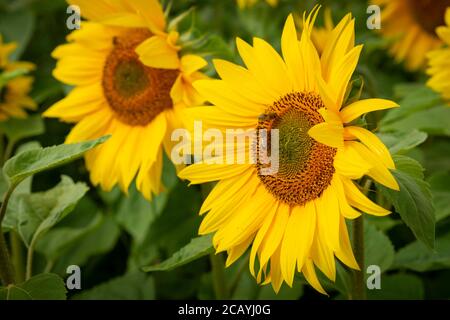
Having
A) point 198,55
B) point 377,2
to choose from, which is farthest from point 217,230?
point 377,2

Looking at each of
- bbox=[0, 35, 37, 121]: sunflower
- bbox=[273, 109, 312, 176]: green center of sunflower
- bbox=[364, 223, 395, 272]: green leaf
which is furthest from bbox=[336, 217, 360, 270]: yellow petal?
bbox=[0, 35, 37, 121]: sunflower

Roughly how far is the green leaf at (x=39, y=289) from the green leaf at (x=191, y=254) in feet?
0.40

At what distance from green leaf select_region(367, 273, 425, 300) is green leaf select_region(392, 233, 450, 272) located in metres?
0.04

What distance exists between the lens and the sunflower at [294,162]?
2.96 feet

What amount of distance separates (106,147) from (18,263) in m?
0.31

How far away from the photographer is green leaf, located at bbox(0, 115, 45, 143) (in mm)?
1555

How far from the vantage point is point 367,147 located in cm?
90

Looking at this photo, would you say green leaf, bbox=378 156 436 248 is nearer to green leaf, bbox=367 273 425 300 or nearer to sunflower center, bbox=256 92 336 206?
sunflower center, bbox=256 92 336 206

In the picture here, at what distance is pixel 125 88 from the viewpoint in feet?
4.33

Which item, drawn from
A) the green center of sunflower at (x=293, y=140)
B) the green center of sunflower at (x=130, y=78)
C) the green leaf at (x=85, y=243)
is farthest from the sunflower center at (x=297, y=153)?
the green leaf at (x=85, y=243)

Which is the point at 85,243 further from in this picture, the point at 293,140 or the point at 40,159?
the point at 293,140

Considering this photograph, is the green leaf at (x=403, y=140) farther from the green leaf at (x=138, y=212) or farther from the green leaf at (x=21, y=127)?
the green leaf at (x=21, y=127)

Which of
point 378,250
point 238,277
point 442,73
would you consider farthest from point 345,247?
point 442,73

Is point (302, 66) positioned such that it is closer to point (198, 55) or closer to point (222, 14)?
point (198, 55)
